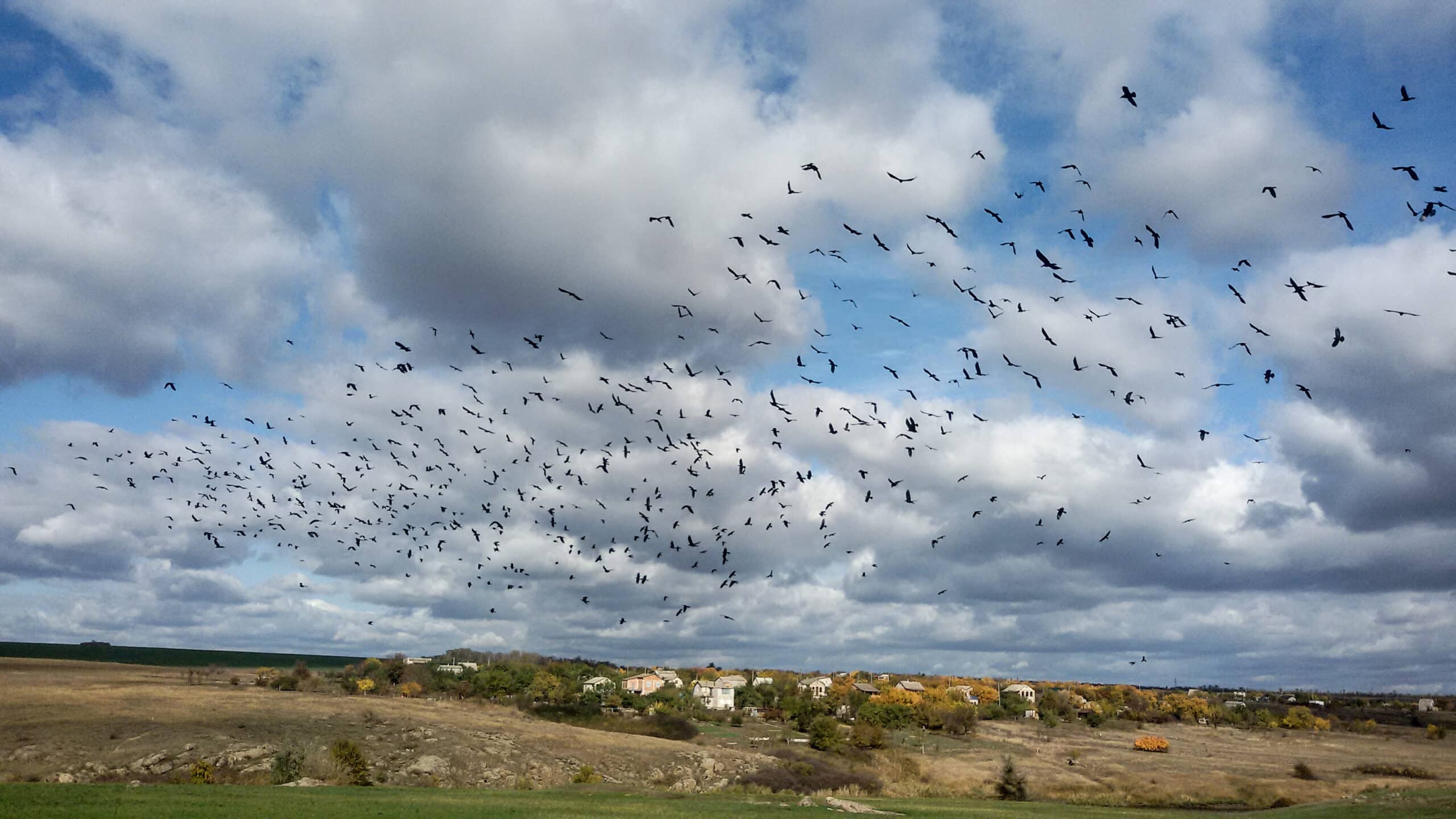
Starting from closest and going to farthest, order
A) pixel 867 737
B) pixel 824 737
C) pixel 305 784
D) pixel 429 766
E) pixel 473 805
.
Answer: pixel 473 805, pixel 305 784, pixel 429 766, pixel 824 737, pixel 867 737

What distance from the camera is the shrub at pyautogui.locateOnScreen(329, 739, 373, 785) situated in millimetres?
75938

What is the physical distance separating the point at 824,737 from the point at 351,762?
222 ft

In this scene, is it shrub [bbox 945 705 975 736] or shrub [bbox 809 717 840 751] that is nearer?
shrub [bbox 809 717 840 751]

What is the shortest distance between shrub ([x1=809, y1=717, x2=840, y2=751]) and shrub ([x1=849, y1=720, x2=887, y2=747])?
276 cm

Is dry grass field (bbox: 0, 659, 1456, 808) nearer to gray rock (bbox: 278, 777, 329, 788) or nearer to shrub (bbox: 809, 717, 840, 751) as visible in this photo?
gray rock (bbox: 278, 777, 329, 788)

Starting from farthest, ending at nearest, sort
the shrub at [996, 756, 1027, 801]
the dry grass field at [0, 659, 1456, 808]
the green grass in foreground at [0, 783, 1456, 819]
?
the shrub at [996, 756, 1027, 801], the dry grass field at [0, 659, 1456, 808], the green grass in foreground at [0, 783, 1456, 819]

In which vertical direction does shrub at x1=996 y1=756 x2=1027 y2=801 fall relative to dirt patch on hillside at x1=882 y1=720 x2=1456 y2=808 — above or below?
above

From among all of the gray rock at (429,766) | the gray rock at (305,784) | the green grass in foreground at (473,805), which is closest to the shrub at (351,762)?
the gray rock at (305,784)

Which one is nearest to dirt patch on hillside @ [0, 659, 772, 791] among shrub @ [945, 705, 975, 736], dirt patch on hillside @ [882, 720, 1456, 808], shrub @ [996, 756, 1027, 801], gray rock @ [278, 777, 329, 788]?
gray rock @ [278, 777, 329, 788]

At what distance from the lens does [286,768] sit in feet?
234

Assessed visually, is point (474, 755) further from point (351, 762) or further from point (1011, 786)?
point (1011, 786)

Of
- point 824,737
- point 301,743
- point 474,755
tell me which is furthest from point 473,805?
point 824,737

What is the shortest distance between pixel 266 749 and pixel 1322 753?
16199cm

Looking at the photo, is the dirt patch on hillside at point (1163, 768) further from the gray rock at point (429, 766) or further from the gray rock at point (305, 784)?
the gray rock at point (305, 784)
